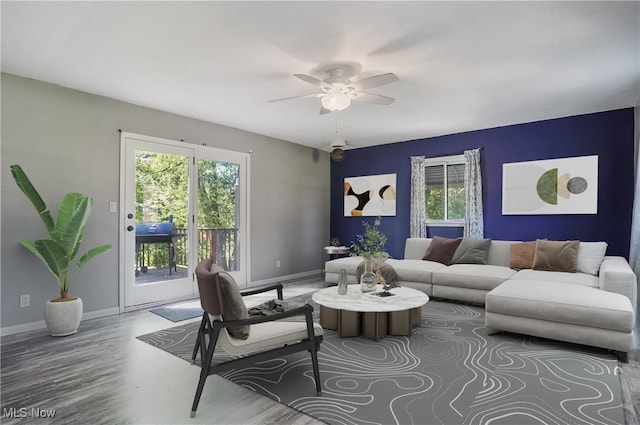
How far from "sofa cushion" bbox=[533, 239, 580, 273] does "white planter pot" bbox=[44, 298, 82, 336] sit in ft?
17.2

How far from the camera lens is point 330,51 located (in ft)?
9.71

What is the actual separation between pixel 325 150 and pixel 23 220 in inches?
202

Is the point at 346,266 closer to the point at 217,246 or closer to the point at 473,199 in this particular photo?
the point at 217,246

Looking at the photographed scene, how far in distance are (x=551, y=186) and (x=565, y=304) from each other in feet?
8.65

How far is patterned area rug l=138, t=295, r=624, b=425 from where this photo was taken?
206cm

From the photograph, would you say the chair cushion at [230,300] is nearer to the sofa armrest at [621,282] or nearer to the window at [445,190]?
the sofa armrest at [621,282]

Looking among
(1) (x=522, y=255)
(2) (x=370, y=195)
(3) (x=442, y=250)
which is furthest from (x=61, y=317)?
(1) (x=522, y=255)

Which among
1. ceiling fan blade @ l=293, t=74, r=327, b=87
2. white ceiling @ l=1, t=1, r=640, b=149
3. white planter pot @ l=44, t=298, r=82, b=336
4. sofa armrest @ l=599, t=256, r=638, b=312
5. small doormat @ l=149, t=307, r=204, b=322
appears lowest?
small doormat @ l=149, t=307, r=204, b=322

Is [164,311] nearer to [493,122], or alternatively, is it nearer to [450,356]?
[450,356]

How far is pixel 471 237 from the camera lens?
566 centimetres

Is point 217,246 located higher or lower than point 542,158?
lower

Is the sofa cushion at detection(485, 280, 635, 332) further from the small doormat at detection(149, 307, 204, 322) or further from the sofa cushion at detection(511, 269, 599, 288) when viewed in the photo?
the small doormat at detection(149, 307, 204, 322)

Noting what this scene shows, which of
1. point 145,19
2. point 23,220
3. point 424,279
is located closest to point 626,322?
point 424,279

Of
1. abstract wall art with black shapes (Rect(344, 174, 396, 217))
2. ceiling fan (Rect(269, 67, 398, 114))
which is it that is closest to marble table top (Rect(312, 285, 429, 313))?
ceiling fan (Rect(269, 67, 398, 114))
